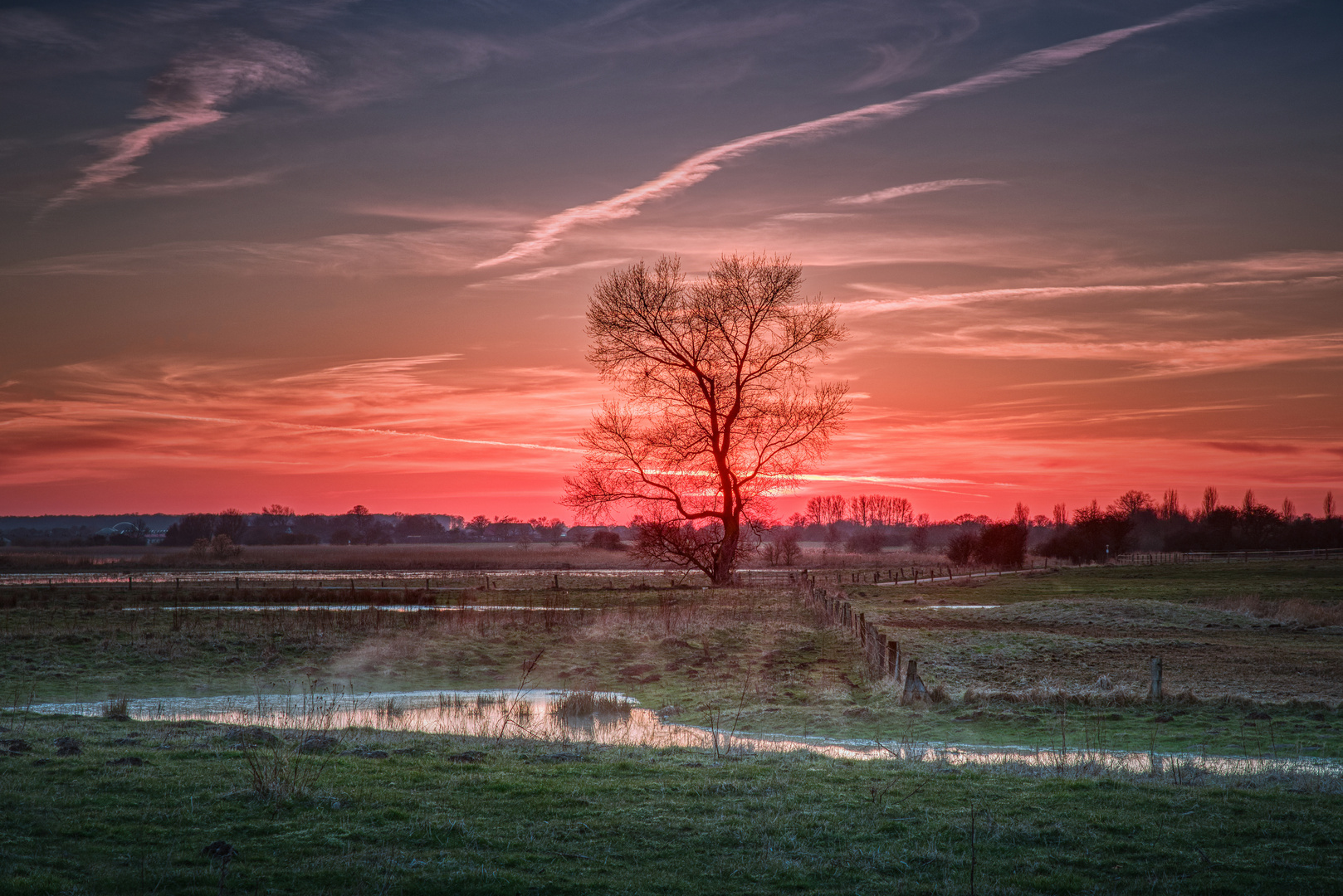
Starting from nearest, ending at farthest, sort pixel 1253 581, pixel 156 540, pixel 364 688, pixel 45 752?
pixel 45 752 → pixel 364 688 → pixel 1253 581 → pixel 156 540

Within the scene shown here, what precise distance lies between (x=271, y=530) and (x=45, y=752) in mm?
187534

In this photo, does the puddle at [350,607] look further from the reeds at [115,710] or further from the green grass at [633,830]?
the green grass at [633,830]

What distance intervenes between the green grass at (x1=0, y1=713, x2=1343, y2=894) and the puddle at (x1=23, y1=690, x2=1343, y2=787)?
213 cm

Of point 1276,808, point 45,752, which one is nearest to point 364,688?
point 45,752

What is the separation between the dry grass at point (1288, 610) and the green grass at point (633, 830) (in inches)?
1483

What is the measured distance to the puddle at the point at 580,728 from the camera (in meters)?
13.5

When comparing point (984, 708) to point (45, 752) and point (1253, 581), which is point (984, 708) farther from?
point (1253, 581)

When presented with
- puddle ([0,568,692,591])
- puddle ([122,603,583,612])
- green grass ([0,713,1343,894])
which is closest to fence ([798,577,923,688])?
puddle ([122,603,583,612])

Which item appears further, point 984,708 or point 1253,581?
point 1253,581

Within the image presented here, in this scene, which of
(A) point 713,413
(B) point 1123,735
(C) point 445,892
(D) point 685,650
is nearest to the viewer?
(C) point 445,892

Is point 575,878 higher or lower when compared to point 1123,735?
higher

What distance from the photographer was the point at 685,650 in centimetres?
2847

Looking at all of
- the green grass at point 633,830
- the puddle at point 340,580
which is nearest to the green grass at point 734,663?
the green grass at point 633,830

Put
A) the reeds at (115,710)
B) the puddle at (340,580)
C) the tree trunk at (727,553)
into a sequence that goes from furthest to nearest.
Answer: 1. the puddle at (340,580)
2. the tree trunk at (727,553)
3. the reeds at (115,710)
